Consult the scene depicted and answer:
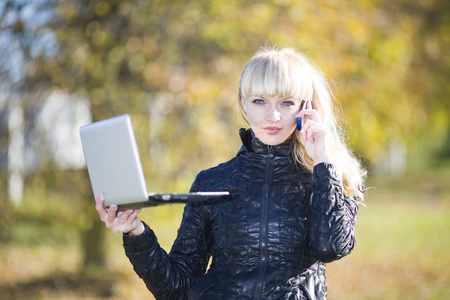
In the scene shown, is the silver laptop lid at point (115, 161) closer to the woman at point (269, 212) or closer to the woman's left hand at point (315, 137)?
the woman at point (269, 212)

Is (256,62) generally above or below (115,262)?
above

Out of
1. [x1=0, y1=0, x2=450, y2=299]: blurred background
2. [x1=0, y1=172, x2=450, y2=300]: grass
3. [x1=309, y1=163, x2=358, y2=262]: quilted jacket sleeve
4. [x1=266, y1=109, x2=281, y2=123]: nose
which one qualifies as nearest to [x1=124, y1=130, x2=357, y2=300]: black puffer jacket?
[x1=309, y1=163, x2=358, y2=262]: quilted jacket sleeve

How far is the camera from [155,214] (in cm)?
812

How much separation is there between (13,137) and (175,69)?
7.42ft

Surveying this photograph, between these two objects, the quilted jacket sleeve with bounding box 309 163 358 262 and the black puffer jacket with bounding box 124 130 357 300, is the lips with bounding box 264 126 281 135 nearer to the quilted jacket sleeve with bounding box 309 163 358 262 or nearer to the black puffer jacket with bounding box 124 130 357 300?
the black puffer jacket with bounding box 124 130 357 300

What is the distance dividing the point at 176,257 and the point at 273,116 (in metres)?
0.71

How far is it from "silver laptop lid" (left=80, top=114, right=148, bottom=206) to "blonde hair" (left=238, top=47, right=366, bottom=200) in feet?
2.14

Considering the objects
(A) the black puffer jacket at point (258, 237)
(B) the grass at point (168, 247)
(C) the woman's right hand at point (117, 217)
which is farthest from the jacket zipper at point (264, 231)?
(B) the grass at point (168, 247)

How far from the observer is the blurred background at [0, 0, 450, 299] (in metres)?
7.39

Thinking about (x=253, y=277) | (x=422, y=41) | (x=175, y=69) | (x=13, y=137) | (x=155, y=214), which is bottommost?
(x=253, y=277)

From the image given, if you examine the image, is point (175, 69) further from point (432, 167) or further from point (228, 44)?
point (432, 167)

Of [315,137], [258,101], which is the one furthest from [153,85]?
[315,137]

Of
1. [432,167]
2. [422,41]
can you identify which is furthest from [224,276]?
[432,167]

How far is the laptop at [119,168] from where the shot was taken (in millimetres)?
2035
